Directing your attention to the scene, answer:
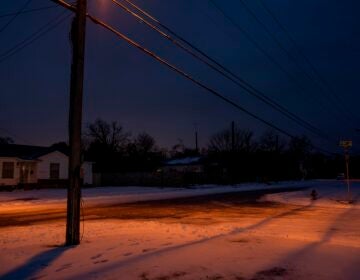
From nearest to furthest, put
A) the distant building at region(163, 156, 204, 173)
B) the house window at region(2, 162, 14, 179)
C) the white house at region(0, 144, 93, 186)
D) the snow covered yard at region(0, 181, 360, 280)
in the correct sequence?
the snow covered yard at region(0, 181, 360, 280) → the house window at region(2, 162, 14, 179) → the white house at region(0, 144, 93, 186) → the distant building at region(163, 156, 204, 173)

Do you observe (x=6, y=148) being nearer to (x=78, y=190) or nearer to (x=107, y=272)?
(x=78, y=190)

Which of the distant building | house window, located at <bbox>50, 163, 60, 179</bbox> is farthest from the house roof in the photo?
the distant building

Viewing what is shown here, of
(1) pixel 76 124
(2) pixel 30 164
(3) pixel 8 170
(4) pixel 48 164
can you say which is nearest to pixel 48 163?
(4) pixel 48 164

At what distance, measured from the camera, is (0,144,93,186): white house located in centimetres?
4225

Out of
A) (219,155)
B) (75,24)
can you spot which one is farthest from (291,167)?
(75,24)

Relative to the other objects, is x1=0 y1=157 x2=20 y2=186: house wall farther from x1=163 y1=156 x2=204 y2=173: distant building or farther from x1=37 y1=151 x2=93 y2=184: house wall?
x1=163 y1=156 x2=204 y2=173: distant building

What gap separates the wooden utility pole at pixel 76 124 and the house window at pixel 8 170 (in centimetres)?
3474

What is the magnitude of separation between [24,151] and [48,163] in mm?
3055

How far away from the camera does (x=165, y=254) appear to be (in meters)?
8.85

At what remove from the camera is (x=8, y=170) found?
42.3 meters

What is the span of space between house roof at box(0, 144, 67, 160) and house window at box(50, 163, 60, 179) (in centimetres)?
162

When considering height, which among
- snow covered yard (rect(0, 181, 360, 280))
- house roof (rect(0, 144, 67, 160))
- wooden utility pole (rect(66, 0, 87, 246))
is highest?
house roof (rect(0, 144, 67, 160))

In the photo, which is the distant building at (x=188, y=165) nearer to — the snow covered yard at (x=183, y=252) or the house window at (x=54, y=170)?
the house window at (x=54, y=170)

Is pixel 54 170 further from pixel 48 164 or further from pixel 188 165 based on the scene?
pixel 188 165
